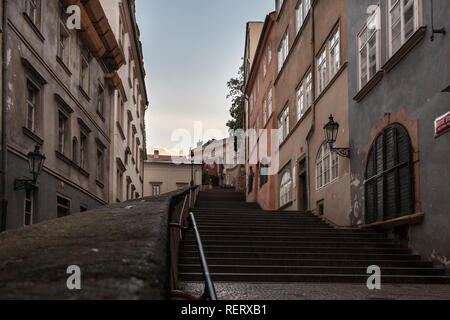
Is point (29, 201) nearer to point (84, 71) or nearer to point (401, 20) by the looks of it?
point (84, 71)

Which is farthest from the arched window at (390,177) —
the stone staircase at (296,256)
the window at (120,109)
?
the window at (120,109)

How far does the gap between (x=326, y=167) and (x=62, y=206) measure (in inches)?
327

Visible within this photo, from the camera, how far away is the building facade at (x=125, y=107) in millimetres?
26312

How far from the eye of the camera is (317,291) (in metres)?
8.24

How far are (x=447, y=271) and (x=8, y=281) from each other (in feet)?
30.0

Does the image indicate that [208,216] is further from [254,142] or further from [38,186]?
[254,142]

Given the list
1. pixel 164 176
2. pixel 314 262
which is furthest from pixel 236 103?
pixel 314 262

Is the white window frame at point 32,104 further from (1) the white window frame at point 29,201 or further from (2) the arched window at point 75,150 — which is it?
(2) the arched window at point 75,150

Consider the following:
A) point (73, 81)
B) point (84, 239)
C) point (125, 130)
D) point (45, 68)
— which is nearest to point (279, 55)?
point (125, 130)

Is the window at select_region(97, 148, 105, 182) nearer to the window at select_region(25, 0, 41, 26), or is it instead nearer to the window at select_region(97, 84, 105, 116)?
the window at select_region(97, 84, 105, 116)

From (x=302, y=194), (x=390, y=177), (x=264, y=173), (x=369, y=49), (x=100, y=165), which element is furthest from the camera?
(x=264, y=173)

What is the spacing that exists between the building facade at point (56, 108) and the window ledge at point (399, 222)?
25.7 ft

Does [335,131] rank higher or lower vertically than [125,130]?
lower

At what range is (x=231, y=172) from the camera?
71.7m
